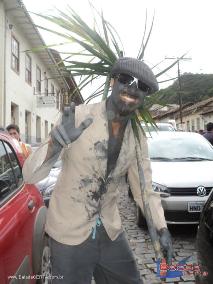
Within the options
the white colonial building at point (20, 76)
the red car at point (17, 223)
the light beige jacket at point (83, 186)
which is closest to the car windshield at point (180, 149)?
the red car at point (17, 223)

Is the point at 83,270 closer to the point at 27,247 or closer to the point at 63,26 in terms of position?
the point at 27,247

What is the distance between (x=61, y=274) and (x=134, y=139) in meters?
0.90

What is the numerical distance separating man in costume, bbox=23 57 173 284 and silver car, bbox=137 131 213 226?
379cm

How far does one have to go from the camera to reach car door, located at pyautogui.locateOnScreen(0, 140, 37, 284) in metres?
2.65

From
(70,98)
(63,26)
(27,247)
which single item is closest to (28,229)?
(27,247)

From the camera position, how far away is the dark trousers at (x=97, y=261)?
261cm

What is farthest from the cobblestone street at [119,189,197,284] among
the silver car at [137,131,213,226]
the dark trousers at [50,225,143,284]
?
the dark trousers at [50,225,143,284]

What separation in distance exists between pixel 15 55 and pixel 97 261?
1583cm

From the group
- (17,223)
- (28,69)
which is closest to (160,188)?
(17,223)

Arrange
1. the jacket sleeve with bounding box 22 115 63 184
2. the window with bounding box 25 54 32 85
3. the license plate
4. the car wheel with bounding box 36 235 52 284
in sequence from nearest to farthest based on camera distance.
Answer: the jacket sleeve with bounding box 22 115 63 184, the car wheel with bounding box 36 235 52 284, the license plate, the window with bounding box 25 54 32 85

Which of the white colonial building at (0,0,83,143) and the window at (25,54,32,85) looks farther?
the window at (25,54,32,85)

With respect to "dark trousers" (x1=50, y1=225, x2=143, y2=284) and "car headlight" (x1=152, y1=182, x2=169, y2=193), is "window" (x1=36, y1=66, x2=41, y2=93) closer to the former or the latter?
"car headlight" (x1=152, y1=182, x2=169, y2=193)

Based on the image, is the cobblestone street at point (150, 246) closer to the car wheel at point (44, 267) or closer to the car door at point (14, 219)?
the car wheel at point (44, 267)

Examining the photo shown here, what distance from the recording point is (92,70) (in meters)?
2.88
